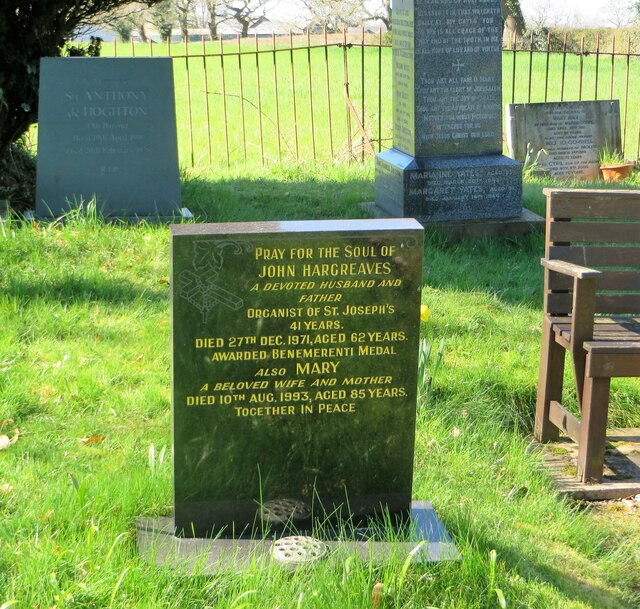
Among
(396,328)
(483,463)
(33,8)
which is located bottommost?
(483,463)

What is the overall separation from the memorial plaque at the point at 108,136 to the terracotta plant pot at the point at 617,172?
6298mm

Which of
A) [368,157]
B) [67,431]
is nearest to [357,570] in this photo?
[67,431]

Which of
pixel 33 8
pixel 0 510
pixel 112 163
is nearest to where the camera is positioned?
pixel 0 510

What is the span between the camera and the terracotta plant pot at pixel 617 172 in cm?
1157

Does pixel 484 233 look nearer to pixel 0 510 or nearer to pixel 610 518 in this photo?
pixel 610 518

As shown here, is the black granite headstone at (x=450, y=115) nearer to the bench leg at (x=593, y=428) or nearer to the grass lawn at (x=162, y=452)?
the grass lawn at (x=162, y=452)

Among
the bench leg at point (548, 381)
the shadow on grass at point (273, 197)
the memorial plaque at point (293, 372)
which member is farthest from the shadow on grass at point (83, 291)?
the memorial plaque at point (293, 372)

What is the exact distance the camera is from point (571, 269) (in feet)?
14.0

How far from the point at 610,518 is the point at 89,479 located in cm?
218

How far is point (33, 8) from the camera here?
7809 mm

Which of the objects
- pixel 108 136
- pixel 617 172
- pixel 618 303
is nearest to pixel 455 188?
pixel 108 136

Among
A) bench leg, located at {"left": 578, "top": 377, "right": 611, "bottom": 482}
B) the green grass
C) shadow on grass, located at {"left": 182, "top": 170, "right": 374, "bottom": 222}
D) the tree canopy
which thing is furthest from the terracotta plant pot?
bench leg, located at {"left": 578, "top": 377, "right": 611, "bottom": 482}

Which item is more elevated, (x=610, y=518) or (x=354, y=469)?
(x=354, y=469)

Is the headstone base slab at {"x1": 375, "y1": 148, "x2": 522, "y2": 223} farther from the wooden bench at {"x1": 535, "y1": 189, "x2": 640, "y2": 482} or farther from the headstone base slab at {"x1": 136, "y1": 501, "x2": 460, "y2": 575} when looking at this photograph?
the headstone base slab at {"x1": 136, "y1": 501, "x2": 460, "y2": 575}
